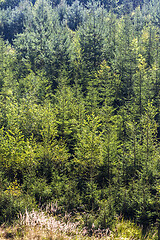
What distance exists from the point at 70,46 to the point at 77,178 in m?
27.2

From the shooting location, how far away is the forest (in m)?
18.3

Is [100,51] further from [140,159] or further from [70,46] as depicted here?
[140,159]

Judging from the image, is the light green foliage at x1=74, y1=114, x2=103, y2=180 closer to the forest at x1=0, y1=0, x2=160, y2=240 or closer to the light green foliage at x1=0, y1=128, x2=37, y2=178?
the forest at x1=0, y1=0, x2=160, y2=240

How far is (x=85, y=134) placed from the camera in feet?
70.7

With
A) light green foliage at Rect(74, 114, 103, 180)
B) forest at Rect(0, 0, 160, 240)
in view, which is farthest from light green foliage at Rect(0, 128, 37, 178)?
light green foliage at Rect(74, 114, 103, 180)

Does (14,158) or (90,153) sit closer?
(90,153)

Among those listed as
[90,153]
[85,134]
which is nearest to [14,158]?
[85,134]

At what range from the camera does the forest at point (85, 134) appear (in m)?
18.3

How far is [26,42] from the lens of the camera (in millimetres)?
44844

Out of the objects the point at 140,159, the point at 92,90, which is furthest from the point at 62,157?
the point at 92,90

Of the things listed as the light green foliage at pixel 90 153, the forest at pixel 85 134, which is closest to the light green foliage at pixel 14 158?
the forest at pixel 85 134

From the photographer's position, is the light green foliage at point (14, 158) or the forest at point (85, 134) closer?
the forest at point (85, 134)

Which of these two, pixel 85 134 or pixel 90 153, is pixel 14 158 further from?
pixel 90 153

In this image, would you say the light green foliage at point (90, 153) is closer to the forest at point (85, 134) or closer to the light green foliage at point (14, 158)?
the forest at point (85, 134)
